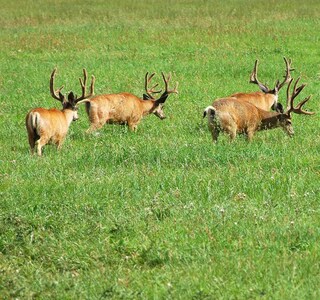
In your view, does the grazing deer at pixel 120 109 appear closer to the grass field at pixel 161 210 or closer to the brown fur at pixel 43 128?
the grass field at pixel 161 210

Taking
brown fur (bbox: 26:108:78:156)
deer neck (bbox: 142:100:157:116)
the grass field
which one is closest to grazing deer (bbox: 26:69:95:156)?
brown fur (bbox: 26:108:78:156)

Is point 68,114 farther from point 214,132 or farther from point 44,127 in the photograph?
point 214,132

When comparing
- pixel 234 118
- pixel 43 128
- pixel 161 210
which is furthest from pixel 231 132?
pixel 161 210

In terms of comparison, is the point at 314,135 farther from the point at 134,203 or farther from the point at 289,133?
the point at 134,203

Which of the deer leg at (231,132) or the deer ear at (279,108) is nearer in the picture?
the deer leg at (231,132)

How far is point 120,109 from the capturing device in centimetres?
1566

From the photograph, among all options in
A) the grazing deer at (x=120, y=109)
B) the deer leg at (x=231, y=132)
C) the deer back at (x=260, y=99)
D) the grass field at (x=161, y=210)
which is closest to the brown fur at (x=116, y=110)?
the grazing deer at (x=120, y=109)

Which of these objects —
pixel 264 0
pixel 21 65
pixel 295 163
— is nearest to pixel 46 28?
pixel 21 65

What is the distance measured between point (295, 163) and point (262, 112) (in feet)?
14.2

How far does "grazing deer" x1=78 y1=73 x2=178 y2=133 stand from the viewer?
15.3 m

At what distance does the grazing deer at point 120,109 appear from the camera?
15.3 metres

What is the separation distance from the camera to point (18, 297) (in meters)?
6.45

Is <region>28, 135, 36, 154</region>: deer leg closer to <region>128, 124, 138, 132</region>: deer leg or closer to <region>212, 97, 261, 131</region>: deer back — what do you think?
<region>212, 97, 261, 131</region>: deer back

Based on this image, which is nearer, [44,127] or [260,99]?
[44,127]
